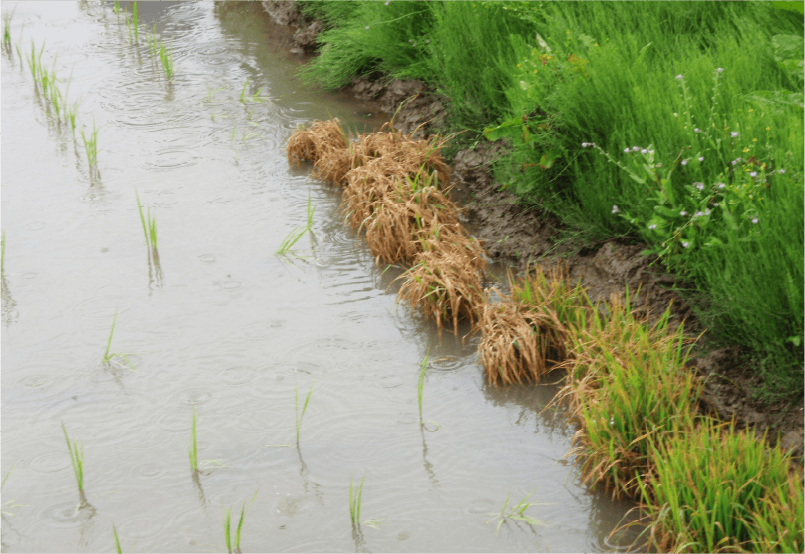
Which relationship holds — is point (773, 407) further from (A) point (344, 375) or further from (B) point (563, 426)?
(A) point (344, 375)

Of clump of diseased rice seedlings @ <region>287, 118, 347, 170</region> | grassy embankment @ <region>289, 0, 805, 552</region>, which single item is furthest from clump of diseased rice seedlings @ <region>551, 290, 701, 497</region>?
clump of diseased rice seedlings @ <region>287, 118, 347, 170</region>

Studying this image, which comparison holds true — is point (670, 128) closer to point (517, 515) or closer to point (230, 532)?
point (517, 515)

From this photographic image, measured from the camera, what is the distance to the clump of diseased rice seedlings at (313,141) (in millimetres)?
5816

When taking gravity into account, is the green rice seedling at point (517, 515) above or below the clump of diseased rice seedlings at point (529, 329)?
below

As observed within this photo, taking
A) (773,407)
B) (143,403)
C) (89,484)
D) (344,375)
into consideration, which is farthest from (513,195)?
(89,484)

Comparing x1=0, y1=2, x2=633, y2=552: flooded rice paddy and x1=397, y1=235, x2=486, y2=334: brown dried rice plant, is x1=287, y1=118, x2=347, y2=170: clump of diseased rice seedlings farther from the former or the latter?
x1=397, y1=235, x2=486, y2=334: brown dried rice plant

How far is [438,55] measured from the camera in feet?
18.7

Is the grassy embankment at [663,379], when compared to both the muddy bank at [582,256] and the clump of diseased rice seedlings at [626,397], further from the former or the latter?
the muddy bank at [582,256]

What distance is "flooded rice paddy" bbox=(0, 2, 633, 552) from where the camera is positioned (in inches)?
113

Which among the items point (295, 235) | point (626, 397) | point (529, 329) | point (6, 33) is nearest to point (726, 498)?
point (626, 397)

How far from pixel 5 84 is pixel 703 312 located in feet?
23.3

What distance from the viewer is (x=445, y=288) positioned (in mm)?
4027

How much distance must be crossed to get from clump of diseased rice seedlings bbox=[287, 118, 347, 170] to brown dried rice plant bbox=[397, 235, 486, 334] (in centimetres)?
194

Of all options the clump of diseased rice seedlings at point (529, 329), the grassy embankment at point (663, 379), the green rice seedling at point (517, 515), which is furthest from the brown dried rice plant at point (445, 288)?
the green rice seedling at point (517, 515)
